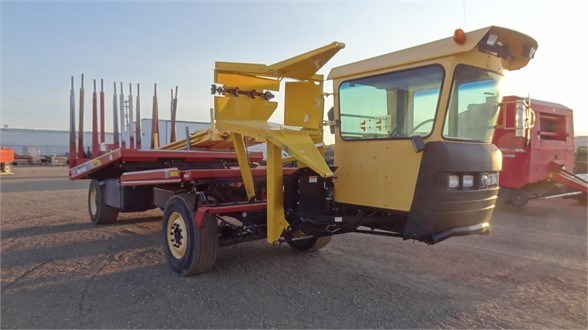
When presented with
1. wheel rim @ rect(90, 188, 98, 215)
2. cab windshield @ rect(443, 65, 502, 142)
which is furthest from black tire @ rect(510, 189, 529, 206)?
wheel rim @ rect(90, 188, 98, 215)

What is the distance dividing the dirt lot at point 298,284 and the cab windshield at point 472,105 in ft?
5.64

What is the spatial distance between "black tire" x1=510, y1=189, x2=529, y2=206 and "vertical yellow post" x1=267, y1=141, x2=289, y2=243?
8.82 metres

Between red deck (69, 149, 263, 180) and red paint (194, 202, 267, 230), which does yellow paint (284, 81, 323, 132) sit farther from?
red deck (69, 149, 263, 180)

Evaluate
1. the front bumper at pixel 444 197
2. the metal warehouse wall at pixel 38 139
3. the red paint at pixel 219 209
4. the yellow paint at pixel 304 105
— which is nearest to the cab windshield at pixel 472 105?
the front bumper at pixel 444 197

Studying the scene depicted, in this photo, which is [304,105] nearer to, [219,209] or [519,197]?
[219,209]

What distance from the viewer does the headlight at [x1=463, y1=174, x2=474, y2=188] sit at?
404cm

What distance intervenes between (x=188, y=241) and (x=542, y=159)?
973cm

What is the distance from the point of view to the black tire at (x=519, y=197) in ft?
36.9

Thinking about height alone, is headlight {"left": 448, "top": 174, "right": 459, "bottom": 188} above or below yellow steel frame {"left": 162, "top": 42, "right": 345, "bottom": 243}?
below

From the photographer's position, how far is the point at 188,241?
199 inches

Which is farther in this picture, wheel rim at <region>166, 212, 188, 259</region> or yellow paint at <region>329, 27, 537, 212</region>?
wheel rim at <region>166, 212, 188, 259</region>

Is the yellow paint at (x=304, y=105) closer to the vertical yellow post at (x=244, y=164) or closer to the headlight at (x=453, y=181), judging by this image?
the vertical yellow post at (x=244, y=164)

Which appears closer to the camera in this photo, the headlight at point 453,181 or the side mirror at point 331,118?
the headlight at point 453,181

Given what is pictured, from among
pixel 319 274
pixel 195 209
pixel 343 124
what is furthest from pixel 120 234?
pixel 343 124
